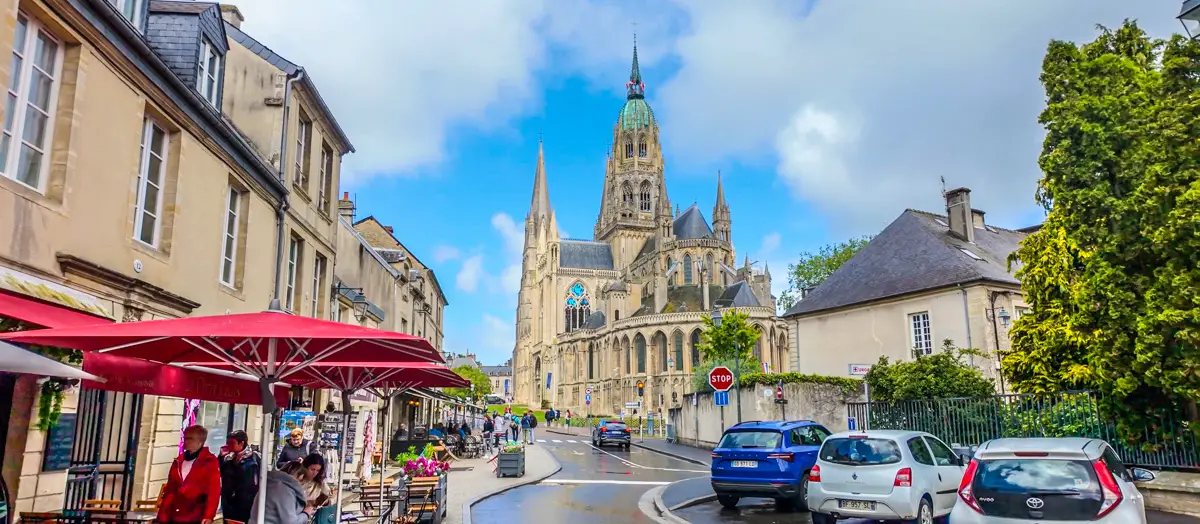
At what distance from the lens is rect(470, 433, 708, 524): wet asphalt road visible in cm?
1208

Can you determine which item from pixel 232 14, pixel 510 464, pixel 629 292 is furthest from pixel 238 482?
pixel 629 292

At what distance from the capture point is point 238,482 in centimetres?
694

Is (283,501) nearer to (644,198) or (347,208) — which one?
(347,208)

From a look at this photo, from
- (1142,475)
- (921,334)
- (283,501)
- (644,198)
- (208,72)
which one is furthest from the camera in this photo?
(644,198)

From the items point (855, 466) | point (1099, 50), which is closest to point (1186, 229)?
point (1099, 50)

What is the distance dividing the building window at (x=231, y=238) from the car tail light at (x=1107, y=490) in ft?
39.9

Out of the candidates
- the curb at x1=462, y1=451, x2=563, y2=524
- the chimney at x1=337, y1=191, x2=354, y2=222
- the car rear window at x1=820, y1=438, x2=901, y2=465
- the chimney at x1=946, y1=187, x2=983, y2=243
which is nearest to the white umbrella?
the curb at x1=462, y1=451, x2=563, y2=524

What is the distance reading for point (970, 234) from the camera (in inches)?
1135

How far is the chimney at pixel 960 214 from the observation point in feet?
94.7

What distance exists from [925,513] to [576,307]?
8969 centimetres

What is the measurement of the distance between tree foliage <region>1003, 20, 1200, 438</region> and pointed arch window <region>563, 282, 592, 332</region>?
8409 cm

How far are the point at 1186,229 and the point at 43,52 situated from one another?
15.7m

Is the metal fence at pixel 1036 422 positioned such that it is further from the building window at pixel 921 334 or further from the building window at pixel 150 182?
the building window at pixel 150 182

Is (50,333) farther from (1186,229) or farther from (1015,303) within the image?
(1015,303)
